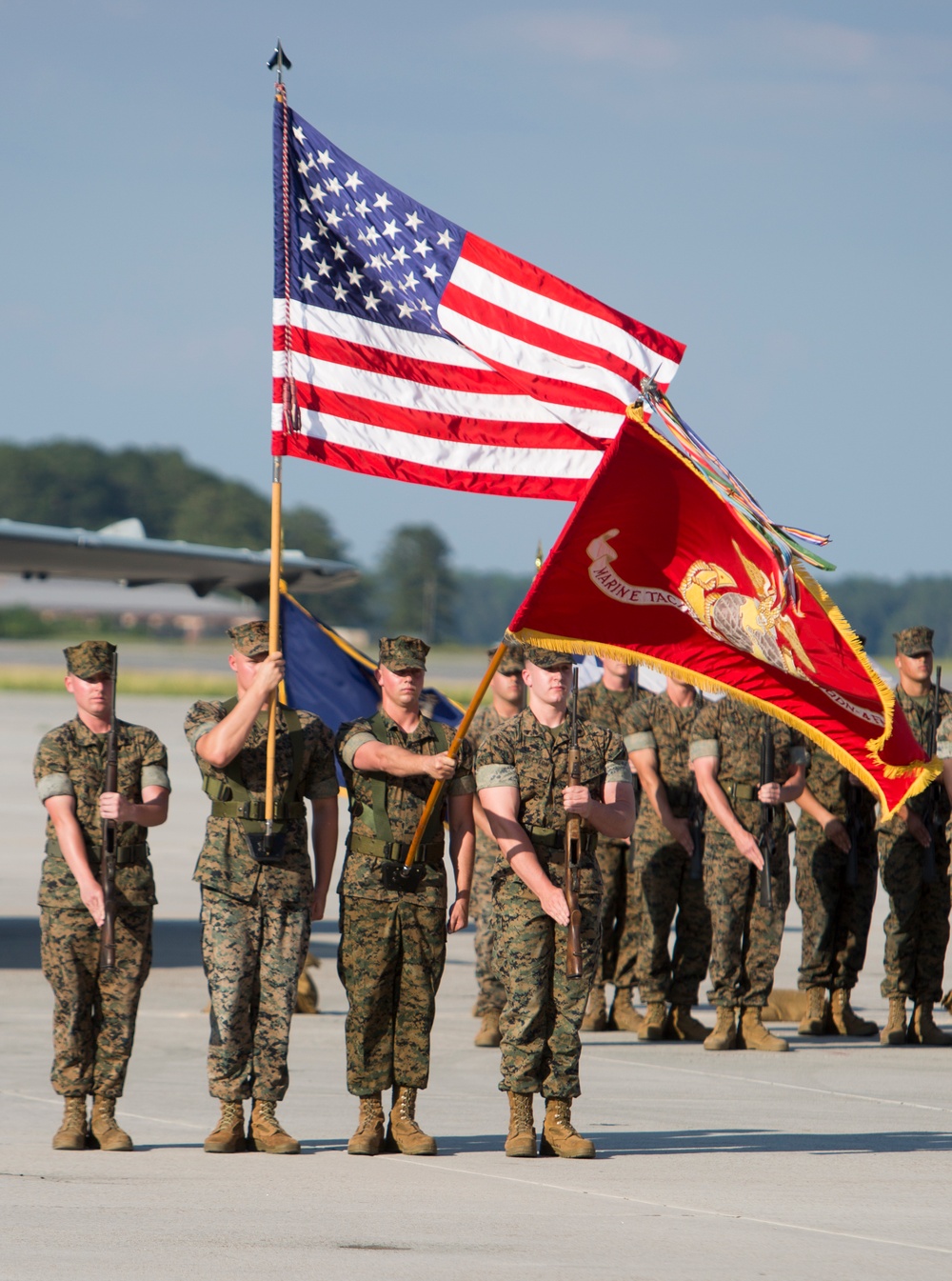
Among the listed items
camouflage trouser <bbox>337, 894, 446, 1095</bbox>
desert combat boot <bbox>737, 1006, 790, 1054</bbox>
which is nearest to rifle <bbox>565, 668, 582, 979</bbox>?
camouflage trouser <bbox>337, 894, 446, 1095</bbox>

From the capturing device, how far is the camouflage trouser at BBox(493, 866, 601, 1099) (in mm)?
6949

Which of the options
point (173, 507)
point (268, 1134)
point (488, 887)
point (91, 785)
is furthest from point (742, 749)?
point (173, 507)

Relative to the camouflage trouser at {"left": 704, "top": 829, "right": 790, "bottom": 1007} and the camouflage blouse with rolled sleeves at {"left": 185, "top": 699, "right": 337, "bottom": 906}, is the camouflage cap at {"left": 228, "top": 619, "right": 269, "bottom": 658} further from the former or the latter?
the camouflage trouser at {"left": 704, "top": 829, "right": 790, "bottom": 1007}

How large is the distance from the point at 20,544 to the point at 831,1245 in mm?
9900

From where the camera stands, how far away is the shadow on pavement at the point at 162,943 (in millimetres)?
12922

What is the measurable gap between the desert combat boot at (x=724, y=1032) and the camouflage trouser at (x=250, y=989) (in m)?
3.58

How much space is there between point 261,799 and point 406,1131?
4.76 ft

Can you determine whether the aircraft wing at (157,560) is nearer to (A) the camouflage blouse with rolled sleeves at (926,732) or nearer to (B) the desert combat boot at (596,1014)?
(B) the desert combat boot at (596,1014)

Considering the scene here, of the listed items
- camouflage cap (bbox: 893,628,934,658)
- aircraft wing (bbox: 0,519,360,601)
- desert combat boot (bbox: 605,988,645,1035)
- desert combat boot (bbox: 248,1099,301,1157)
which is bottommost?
desert combat boot (bbox: 605,988,645,1035)

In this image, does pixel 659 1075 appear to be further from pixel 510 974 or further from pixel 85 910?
pixel 85 910

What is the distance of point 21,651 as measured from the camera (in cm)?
9012

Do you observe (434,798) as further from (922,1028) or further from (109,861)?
(922,1028)

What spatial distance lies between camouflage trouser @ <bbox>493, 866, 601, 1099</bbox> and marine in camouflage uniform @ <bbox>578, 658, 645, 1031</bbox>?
3499 mm

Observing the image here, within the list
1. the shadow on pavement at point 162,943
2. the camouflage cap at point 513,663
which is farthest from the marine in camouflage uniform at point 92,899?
the shadow on pavement at point 162,943
